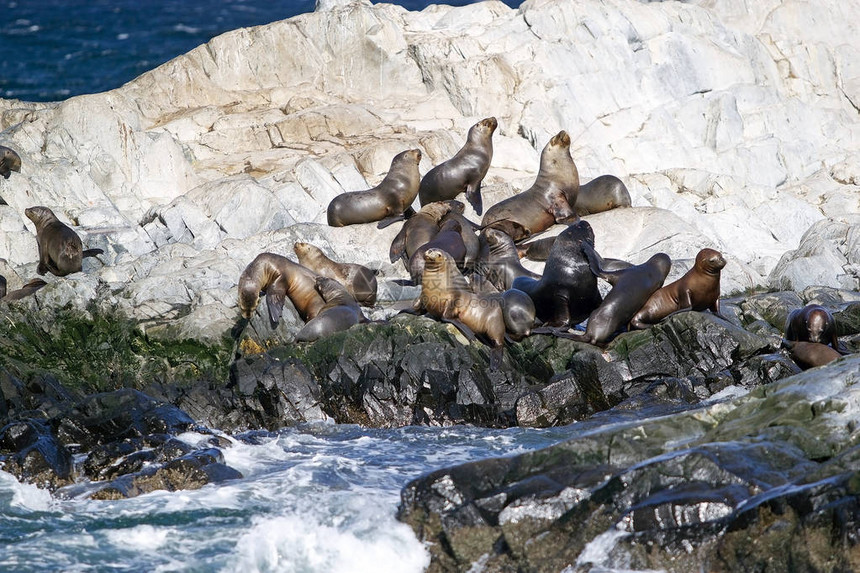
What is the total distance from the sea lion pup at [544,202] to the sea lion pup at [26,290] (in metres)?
6.37

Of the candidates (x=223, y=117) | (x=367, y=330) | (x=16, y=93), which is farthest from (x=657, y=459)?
(x=16, y=93)

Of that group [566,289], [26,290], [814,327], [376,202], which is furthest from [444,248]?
[26,290]

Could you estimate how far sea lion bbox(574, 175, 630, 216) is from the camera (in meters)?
15.8

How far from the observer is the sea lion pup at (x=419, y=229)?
45.7 ft

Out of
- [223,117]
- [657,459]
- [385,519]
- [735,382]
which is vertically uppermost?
[223,117]

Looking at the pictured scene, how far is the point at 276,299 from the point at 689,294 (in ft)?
16.0

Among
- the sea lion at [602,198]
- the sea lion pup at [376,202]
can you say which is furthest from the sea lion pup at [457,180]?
the sea lion at [602,198]

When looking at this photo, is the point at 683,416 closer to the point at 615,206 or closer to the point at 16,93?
the point at 615,206

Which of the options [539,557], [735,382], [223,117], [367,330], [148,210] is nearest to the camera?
[539,557]

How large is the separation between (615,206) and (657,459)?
34.4ft

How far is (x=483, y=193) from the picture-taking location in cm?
1656

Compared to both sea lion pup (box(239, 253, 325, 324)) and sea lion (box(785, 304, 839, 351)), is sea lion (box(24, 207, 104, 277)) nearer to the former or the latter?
sea lion pup (box(239, 253, 325, 324))

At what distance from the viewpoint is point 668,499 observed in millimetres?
5352

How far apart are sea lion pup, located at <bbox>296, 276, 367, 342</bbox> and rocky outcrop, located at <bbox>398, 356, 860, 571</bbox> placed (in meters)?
5.21
